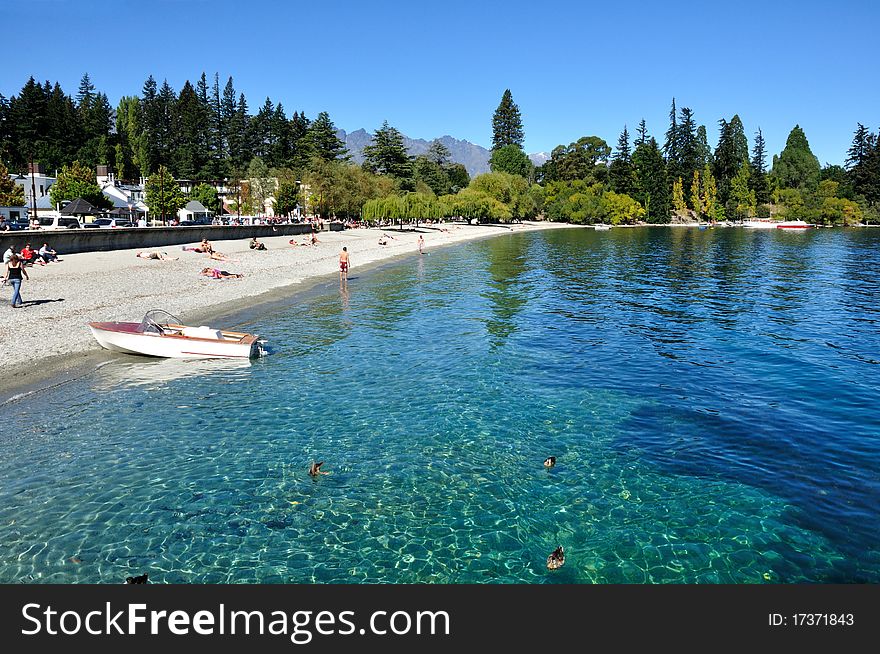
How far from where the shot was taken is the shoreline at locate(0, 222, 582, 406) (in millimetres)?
18984

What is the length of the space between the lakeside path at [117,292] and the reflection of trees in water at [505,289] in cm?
1244

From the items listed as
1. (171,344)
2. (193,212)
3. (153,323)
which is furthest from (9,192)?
(171,344)

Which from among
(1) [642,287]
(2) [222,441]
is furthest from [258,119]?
(2) [222,441]

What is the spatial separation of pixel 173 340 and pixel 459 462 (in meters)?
12.0

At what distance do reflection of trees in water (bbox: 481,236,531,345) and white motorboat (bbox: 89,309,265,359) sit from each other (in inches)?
390

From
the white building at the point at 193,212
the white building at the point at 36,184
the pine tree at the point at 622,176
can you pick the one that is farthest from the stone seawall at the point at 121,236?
the pine tree at the point at 622,176

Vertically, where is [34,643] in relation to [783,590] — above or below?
above

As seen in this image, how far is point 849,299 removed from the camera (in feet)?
121

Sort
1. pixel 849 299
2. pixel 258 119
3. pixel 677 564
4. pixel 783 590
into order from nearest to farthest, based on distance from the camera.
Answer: pixel 783 590 → pixel 677 564 → pixel 849 299 → pixel 258 119

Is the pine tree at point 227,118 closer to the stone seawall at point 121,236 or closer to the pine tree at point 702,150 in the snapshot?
the stone seawall at point 121,236

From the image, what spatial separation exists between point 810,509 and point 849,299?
32528mm

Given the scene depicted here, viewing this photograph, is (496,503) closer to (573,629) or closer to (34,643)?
(573,629)

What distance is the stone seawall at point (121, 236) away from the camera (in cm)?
3847

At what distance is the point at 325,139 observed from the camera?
121 m
